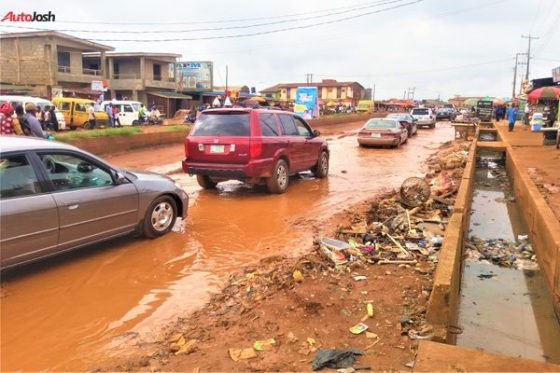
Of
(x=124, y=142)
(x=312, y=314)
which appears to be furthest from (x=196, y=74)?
(x=312, y=314)

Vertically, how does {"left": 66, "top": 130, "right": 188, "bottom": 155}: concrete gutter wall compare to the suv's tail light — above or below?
below

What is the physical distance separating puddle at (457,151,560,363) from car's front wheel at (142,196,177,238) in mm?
4103

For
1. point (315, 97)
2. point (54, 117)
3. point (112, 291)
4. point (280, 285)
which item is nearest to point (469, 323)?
point (280, 285)

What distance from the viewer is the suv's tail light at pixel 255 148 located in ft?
29.8

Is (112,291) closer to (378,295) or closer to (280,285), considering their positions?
(280,285)

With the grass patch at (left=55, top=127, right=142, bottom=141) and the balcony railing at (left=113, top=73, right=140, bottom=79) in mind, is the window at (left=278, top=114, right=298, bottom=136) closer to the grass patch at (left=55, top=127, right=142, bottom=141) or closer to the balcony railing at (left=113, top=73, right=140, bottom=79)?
the grass patch at (left=55, top=127, right=142, bottom=141)

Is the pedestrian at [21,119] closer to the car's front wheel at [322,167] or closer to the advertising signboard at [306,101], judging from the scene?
the car's front wheel at [322,167]

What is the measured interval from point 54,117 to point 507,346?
23.8m

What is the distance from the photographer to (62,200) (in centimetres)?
525

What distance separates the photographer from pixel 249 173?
9062 mm

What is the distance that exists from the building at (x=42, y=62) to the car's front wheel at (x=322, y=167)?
30533mm

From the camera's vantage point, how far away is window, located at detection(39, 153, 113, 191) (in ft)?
17.5

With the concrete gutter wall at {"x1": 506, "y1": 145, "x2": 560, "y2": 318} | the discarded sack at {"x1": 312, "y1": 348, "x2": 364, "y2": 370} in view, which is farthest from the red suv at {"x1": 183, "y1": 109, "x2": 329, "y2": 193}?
the discarded sack at {"x1": 312, "y1": 348, "x2": 364, "y2": 370}

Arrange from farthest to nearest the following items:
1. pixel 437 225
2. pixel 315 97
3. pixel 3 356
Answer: pixel 315 97, pixel 437 225, pixel 3 356
